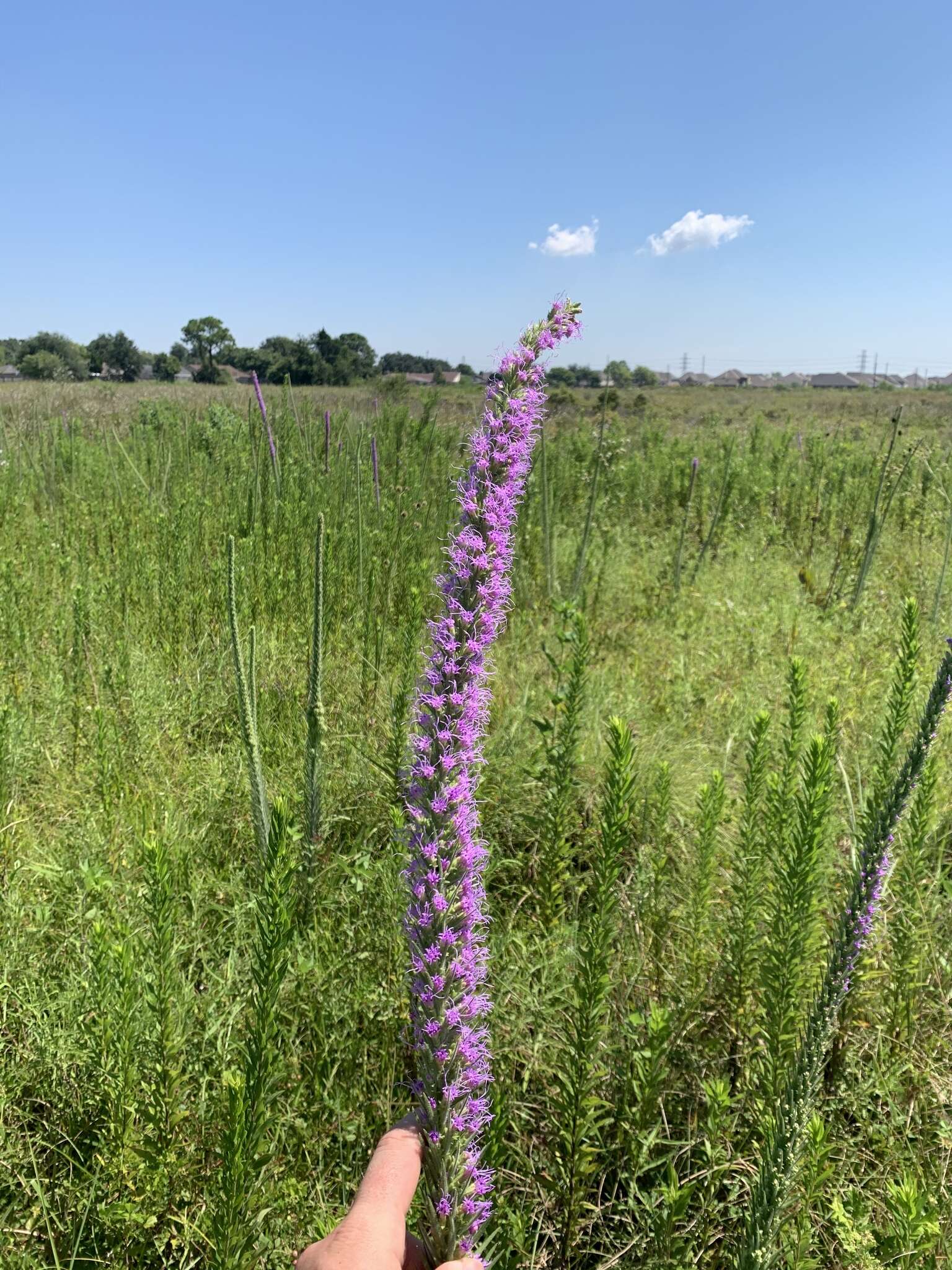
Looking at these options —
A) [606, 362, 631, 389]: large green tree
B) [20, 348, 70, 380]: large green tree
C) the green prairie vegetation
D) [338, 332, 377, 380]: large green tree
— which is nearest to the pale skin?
the green prairie vegetation

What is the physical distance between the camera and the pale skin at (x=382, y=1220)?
1054 mm

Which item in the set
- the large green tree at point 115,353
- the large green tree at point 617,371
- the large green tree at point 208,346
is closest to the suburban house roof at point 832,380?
the large green tree at point 115,353

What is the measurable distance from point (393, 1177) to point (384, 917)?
4.33 ft

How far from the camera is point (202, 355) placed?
1869 cm

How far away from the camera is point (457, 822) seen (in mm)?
1175

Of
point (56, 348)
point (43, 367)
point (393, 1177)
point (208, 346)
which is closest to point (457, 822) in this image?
point (393, 1177)

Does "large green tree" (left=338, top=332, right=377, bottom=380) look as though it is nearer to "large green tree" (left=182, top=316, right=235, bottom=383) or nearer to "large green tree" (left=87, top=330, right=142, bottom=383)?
"large green tree" (left=182, top=316, right=235, bottom=383)

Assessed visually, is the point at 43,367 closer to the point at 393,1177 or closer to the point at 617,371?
the point at 617,371

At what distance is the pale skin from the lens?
105 centimetres

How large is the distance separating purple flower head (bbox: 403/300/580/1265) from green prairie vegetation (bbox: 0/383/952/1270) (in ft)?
1.06

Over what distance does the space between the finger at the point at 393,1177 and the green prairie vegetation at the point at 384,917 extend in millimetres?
301

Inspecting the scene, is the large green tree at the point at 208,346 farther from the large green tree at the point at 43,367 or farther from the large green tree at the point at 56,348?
the large green tree at the point at 56,348

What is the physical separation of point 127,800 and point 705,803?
240 centimetres

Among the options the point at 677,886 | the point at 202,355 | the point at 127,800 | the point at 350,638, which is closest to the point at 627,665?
the point at 350,638
